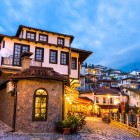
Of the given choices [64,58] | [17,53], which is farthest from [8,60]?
[64,58]

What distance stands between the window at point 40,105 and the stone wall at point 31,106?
207 millimetres

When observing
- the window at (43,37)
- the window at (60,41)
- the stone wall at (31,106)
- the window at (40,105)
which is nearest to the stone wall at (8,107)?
the stone wall at (31,106)

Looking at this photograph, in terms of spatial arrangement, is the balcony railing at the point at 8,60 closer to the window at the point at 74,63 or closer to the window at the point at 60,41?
the window at the point at 60,41

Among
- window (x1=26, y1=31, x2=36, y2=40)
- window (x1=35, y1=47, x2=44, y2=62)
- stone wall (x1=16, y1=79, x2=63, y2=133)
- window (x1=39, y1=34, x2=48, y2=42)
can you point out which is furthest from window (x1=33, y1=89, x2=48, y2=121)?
window (x1=39, y1=34, x2=48, y2=42)

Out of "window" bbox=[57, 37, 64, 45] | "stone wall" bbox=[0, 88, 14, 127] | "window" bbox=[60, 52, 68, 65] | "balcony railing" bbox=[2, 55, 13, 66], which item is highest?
"window" bbox=[57, 37, 64, 45]

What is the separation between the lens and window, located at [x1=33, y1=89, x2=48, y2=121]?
13810 millimetres

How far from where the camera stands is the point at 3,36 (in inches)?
843

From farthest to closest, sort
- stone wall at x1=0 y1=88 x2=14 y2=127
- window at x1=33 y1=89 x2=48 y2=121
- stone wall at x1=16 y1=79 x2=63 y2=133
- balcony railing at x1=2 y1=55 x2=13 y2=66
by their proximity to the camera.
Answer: balcony railing at x1=2 y1=55 x2=13 y2=66, stone wall at x1=0 y1=88 x2=14 y2=127, window at x1=33 y1=89 x2=48 y2=121, stone wall at x1=16 y1=79 x2=63 y2=133

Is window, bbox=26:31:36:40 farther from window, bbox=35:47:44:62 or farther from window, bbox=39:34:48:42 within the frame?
window, bbox=35:47:44:62

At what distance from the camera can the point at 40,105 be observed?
551 inches

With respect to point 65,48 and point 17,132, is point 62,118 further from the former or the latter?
point 65,48

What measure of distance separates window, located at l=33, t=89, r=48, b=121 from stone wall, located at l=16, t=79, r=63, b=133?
0.21m

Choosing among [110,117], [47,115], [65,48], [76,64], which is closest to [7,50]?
[65,48]

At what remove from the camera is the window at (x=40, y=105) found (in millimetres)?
13810
